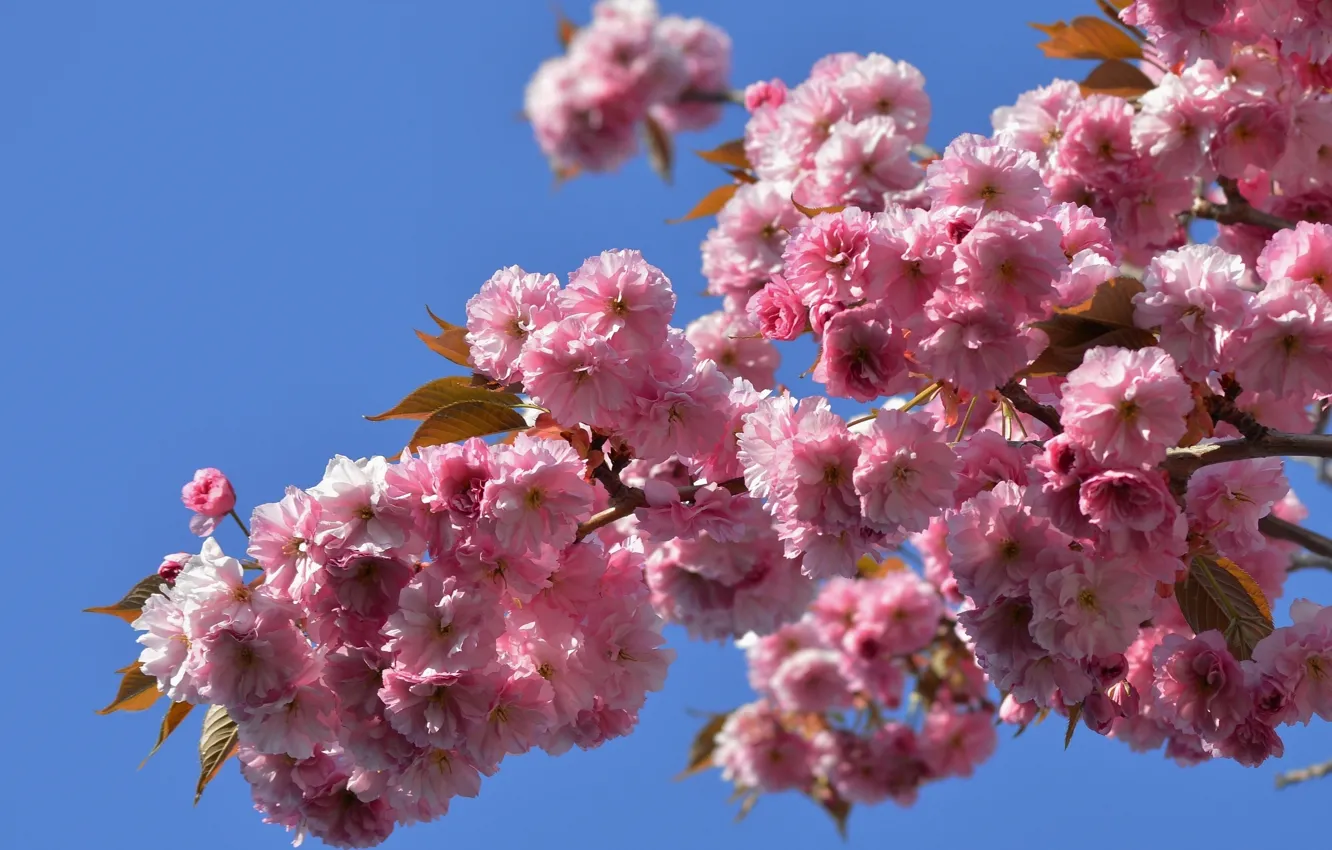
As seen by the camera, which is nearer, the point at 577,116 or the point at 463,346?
the point at 463,346

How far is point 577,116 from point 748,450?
5.51 m

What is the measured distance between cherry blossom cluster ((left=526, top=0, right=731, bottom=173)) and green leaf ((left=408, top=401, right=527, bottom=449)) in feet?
16.5

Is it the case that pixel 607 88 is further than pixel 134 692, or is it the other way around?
pixel 607 88

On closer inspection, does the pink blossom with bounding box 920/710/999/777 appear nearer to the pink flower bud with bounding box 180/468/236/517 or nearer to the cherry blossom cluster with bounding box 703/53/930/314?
the cherry blossom cluster with bounding box 703/53/930/314

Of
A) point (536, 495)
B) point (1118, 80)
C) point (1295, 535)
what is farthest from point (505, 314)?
point (1118, 80)

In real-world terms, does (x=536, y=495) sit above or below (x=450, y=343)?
below

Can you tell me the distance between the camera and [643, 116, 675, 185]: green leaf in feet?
22.1

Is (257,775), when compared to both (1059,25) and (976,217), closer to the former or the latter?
(976,217)

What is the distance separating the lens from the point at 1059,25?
3254 mm

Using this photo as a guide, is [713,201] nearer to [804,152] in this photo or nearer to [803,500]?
[804,152]

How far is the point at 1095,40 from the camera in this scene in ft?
10.5

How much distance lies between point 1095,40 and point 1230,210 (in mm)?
583

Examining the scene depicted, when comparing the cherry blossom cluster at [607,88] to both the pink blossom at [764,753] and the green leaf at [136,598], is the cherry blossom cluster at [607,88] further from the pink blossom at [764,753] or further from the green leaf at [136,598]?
the green leaf at [136,598]

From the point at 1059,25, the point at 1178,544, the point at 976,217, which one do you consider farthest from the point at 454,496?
the point at 1059,25
